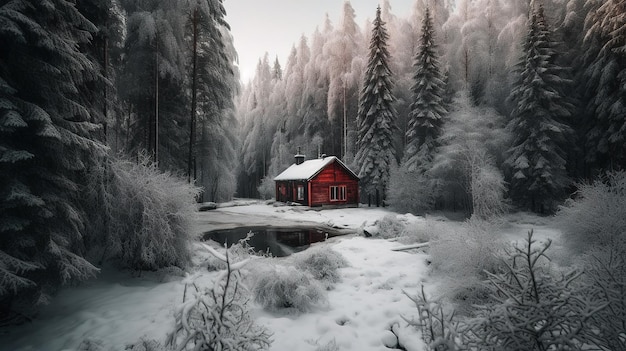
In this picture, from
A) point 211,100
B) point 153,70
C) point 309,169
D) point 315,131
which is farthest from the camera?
→ point 315,131

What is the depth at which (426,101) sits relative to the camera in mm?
22234

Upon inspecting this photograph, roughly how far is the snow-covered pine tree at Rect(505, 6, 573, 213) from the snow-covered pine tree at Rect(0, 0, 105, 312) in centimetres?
2142

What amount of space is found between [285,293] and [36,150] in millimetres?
5437

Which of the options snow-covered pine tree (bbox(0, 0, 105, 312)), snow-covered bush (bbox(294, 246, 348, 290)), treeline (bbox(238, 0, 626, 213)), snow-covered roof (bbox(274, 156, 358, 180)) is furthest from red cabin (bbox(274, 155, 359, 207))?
snow-covered pine tree (bbox(0, 0, 105, 312))

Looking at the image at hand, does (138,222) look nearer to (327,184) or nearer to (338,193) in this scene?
(327,184)

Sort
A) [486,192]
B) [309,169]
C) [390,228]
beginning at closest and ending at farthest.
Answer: [390,228]
[486,192]
[309,169]

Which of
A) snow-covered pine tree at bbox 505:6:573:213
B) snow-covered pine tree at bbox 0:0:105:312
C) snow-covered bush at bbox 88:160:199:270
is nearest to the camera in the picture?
snow-covered pine tree at bbox 0:0:105:312

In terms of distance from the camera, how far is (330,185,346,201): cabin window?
2727 cm

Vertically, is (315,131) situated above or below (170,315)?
above

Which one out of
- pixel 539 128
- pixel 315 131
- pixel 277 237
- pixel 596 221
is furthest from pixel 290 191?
pixel 596 221

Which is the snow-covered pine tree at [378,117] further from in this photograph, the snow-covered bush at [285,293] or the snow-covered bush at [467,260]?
the snow-covered bush at [285,293]

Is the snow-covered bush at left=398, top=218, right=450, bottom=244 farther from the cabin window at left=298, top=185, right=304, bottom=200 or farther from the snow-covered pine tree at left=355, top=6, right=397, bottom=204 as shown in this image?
the cabin window at left=298, top=185, right=304, bottom=200

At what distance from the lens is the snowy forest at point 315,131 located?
186 inches

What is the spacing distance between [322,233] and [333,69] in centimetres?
2154
